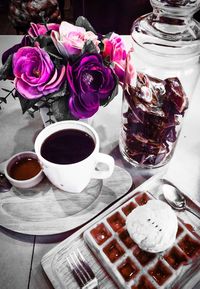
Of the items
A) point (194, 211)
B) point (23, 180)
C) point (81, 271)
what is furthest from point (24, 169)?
point (194, 211)

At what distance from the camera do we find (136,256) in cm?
48

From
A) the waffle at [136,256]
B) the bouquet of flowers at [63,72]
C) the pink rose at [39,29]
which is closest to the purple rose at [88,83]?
the bouquet of flowers at [63,72]

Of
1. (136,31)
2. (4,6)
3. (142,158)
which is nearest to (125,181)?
(142,158)

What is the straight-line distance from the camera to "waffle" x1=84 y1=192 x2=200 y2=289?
45cm

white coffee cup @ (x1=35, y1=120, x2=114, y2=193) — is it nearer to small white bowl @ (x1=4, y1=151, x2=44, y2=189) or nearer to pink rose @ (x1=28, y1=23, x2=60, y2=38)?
small white bowl @ (x1=4, y1=151, x2=44, y2=189)

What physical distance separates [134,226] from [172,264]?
87mm

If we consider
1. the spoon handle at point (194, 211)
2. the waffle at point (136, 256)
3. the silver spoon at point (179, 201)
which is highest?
the silver spoon at point (179, 201)

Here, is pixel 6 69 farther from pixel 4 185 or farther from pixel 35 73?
pixel 4 185

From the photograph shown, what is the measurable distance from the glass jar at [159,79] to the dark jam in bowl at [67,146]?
0.12m

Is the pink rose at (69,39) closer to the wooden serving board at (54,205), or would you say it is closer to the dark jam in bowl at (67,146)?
the dark jam in bowl at (67,146)

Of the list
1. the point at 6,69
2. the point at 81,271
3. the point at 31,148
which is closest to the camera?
the point at 81,271

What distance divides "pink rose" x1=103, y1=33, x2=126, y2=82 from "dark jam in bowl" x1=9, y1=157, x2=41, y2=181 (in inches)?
10.7

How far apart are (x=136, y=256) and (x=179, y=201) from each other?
0.48 feet

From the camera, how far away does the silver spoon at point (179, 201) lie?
544 millimetres
